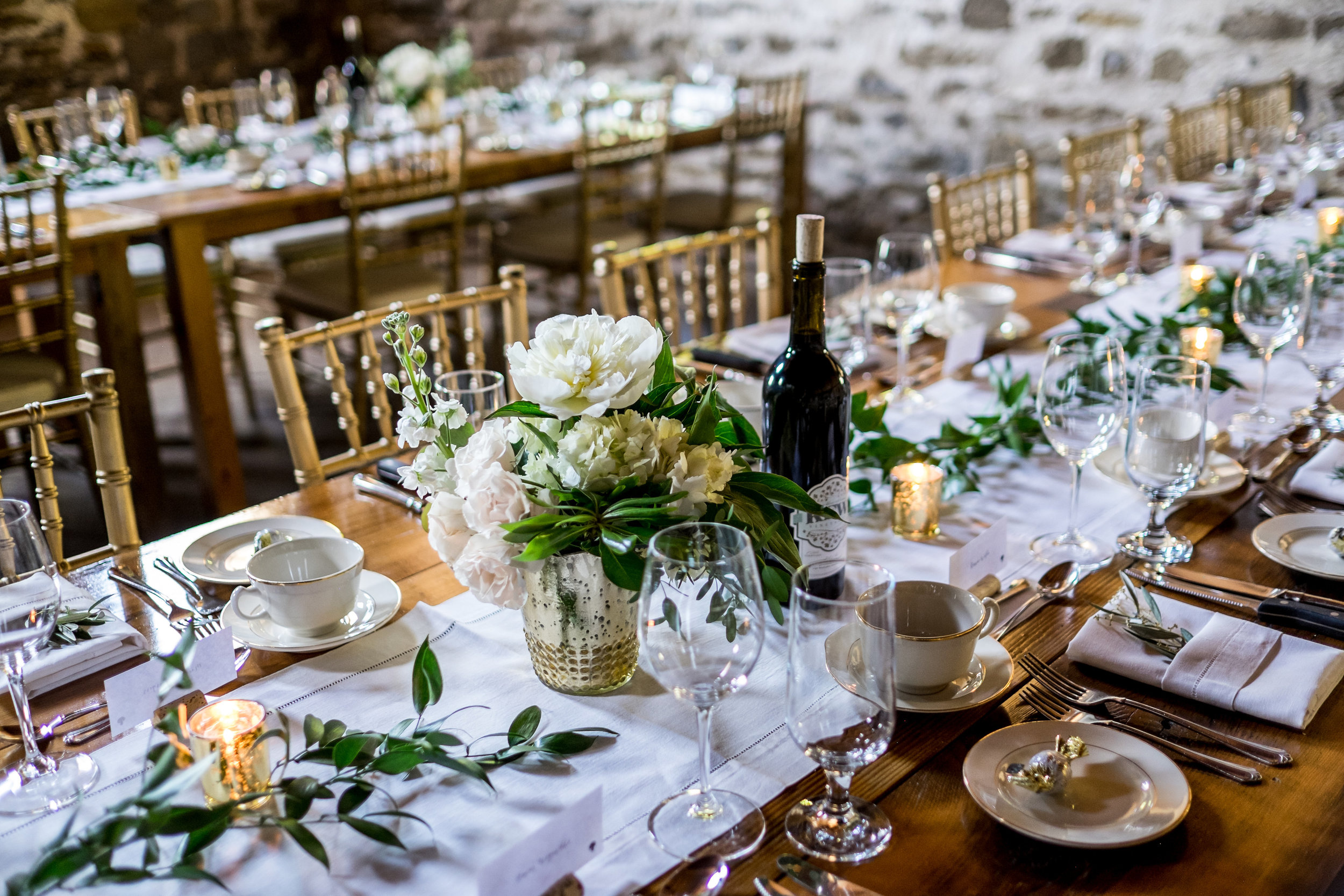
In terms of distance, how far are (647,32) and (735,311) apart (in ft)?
11.5

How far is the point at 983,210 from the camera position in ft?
9.71

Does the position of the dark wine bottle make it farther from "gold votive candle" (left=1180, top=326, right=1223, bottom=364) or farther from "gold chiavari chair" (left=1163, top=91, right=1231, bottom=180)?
"gold chiavari chair" (left=1163, top=91, right=1231, bottom=180)

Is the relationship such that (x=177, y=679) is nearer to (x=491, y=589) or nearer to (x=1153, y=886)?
(x=491, y=589)

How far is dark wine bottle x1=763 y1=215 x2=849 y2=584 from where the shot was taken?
101 cm

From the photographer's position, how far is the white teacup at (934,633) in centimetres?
91

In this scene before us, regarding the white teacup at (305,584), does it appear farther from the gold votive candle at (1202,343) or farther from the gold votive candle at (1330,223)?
the gold votive candle at (1330,223)

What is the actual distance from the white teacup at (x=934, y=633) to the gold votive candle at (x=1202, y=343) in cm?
88

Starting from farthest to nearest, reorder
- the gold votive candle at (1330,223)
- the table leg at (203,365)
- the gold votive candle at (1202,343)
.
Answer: the table leg at (203,365)
the gold votive candle at (1330,223)
the gold votive candle at (1202,343)

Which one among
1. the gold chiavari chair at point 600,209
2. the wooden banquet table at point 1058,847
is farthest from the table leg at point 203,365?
the wooden banquet table at point 1058,847

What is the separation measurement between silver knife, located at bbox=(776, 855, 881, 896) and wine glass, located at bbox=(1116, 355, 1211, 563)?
605mm

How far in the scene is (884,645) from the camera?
724 millimetres

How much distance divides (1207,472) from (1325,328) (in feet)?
0.82

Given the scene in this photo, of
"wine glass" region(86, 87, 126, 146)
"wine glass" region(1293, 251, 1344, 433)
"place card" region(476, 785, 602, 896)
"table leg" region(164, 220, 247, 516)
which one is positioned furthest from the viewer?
"wine glass" region(86, 87, 126, 146)

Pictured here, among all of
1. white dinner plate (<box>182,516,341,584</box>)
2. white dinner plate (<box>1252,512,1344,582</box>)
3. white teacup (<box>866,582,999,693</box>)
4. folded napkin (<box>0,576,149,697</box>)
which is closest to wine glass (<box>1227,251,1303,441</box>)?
white dinner plate (<box>1252,512,1344,582</box>)
